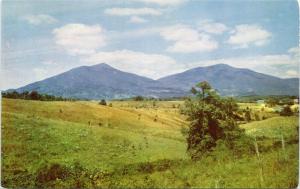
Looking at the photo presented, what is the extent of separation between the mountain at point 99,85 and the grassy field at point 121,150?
249 millimetres

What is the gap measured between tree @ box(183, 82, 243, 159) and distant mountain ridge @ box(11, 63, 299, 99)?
30 centimetres

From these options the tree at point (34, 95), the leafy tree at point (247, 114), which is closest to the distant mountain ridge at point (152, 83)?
the tree at point (34, 95)

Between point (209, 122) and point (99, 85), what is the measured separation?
2801 millimetres

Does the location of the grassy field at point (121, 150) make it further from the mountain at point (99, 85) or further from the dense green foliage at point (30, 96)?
the mountain at point (99, 85)

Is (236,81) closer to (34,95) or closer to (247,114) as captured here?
(247,114)

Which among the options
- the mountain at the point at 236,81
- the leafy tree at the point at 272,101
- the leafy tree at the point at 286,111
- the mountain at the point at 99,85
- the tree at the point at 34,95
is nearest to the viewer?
the mountain at the point at 236,81

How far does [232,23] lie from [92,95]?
3.79 metres

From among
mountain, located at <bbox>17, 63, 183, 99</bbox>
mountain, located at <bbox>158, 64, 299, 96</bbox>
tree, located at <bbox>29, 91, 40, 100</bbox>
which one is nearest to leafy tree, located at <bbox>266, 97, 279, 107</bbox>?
mountain, located at <bbox>158, 64, 299, 96</bbox>

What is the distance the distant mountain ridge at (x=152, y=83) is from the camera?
14352 millimetres

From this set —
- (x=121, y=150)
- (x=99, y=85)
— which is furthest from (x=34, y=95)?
(x=121, y=150)

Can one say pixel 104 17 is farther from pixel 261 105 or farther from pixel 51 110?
pixel 261 105

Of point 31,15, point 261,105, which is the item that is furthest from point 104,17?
point 261,105

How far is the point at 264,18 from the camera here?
46.4 feet

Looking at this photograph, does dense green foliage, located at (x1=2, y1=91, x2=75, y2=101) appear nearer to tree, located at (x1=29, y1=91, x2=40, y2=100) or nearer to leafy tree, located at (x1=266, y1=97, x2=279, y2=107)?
tree, located at (x1=29, y1=91, x2=40, y2=100)
